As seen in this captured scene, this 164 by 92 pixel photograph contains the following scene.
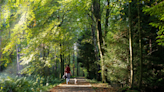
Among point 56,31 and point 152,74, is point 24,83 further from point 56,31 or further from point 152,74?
point 152,74

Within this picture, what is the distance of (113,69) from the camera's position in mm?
13945

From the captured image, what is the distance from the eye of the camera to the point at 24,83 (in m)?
12.2

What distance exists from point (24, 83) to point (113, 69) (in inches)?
290

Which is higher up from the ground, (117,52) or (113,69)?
(117,52)

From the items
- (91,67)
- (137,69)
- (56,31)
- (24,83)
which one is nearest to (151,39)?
(137,69)

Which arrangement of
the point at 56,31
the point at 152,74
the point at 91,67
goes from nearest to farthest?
1. the point at 152,74
2. the point at 56,31
3. the point at 91,67

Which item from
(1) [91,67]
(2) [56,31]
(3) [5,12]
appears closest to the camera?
(3) [5,12]

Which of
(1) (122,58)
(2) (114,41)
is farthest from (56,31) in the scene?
(1) (122,58)

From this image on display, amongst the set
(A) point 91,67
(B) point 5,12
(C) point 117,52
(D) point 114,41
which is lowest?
(A) point 91,67

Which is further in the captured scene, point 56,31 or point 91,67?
point 91,67

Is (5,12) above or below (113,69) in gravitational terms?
above

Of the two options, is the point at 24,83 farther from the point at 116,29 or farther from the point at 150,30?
the point at 150,30

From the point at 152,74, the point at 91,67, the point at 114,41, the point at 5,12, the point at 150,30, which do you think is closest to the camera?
the point at 5,12

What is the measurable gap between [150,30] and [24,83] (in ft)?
34.3
